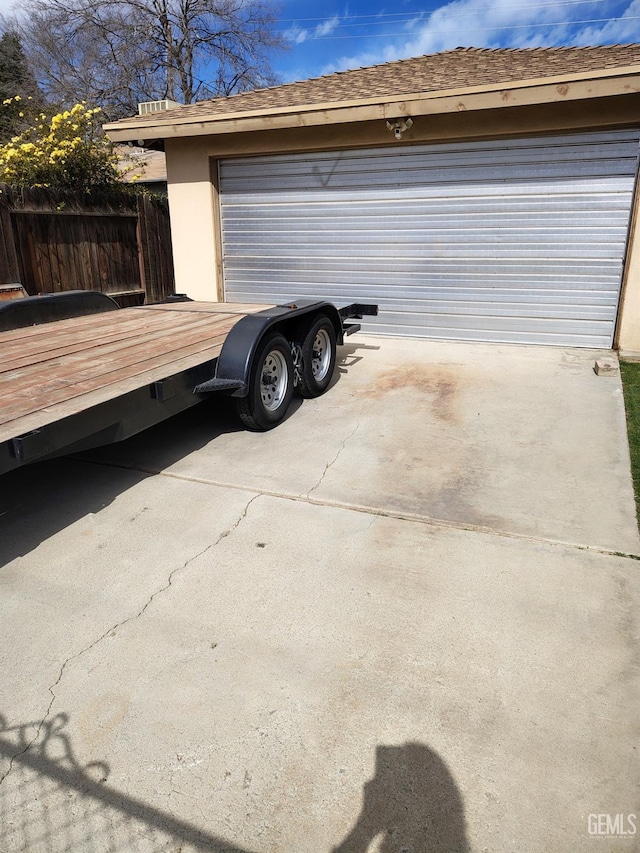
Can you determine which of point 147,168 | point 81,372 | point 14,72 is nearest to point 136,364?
point 81,372

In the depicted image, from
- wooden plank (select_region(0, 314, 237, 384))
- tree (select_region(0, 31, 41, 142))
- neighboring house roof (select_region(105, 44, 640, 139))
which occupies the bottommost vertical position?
wooden plank (select_region(0, 314, 237, 384))

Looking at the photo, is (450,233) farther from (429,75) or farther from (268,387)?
(268,387)

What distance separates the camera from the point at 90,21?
2436 cm

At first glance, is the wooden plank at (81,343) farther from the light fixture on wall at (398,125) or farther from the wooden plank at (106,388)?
the light fixture on wall at (398,125)

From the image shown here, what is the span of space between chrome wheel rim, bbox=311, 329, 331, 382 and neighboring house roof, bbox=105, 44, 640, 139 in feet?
11.9

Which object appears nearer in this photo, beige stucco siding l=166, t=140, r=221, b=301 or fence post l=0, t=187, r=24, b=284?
fence post l=0, t=187, r=24, b=284

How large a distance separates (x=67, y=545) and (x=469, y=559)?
232 cm

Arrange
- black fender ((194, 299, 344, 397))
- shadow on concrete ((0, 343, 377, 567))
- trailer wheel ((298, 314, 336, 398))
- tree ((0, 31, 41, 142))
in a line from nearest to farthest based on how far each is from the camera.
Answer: shadow on concrete ((0, 343, 377, 567)) → black fender ((194, 299, 344, 397)) → trailer wheel ((298, 314, 336, 398)) → tree ((0, 31, 41, 142))

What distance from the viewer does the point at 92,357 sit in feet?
14.4

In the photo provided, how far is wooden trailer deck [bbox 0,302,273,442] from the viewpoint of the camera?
336 centimetres

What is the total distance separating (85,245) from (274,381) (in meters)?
6.61

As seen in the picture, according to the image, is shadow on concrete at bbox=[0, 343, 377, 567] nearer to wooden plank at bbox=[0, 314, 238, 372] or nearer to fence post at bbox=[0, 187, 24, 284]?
wooden plank at bbox=[0, 314, 238, 372]

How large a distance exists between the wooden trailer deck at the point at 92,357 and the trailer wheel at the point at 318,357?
0.81 metres

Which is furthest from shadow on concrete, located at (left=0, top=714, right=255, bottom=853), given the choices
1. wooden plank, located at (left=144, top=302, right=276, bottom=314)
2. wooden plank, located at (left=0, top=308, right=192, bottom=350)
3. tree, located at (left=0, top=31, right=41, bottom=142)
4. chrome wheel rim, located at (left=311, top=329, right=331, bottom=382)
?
tree, located at (left=0, top=31, right=41, bottom=142)
